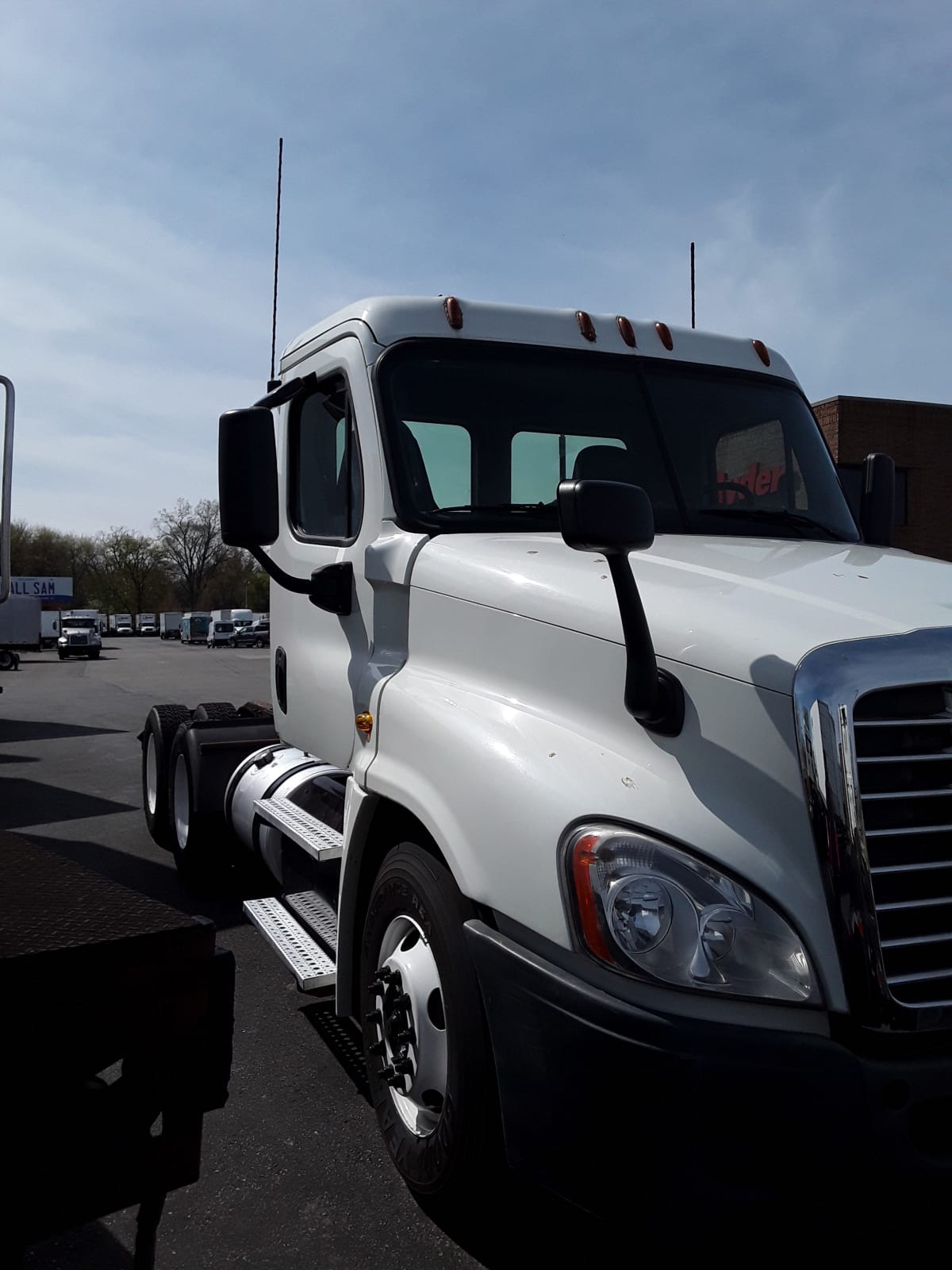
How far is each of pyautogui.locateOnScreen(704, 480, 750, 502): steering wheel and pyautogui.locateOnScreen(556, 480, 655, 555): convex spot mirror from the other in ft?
4.61

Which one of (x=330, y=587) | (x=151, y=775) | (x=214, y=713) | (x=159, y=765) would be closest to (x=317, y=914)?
(x=330, y=587)

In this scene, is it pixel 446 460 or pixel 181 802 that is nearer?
pixel 446 460

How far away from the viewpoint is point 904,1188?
1.99 metres

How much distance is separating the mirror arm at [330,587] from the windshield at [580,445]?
1.33 feet

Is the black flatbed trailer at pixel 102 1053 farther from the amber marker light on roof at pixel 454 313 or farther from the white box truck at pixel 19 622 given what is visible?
the white box truck at pixel 19 622

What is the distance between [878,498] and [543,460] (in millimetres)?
1530

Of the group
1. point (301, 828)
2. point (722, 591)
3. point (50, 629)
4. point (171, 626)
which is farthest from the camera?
point (171, 626)

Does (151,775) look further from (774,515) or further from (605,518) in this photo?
(605,518)

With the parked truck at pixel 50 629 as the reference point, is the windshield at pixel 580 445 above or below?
above

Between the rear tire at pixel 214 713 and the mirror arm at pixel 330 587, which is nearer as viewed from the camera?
the mirror arm at pixel 330 587

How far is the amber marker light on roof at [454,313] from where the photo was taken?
3.81 metres

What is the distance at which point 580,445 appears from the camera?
3787 mm

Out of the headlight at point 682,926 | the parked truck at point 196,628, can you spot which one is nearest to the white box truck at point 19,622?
the headlight at point 682,926

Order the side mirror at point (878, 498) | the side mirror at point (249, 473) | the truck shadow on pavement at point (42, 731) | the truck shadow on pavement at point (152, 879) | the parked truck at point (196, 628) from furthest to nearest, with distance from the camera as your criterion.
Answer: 1. the parked truck at point (196, 628)
2. the truck shadow on pavement at point (42, 731)
3. the truck shadow on pavement at point (152, 879)
4. the side mirror at point (878, 498)
5. the side mirror at point (249, 473)
